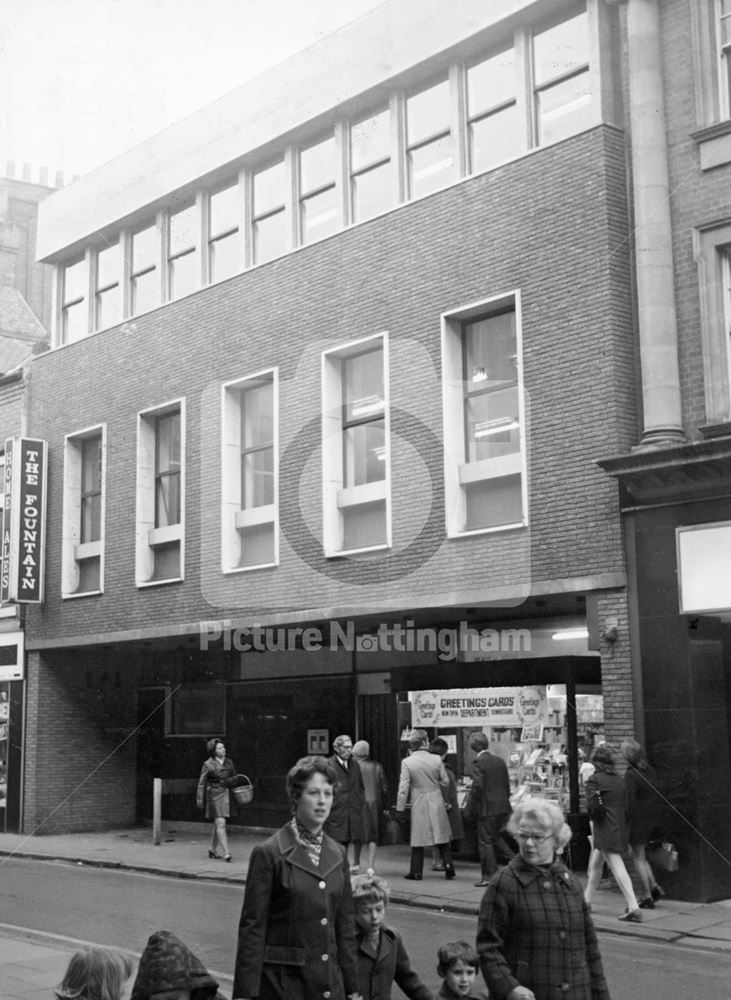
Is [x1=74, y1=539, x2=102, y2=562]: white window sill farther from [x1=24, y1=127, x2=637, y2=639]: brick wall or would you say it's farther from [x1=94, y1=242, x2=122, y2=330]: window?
[x1=94, y1=242, x2=122, y2=330]: window

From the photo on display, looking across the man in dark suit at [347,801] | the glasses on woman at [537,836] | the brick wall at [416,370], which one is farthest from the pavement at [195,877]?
the glasses on woman at [537,836]

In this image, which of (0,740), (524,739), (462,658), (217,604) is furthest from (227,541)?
(0,740)

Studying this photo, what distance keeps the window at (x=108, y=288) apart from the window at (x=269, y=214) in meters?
3.80

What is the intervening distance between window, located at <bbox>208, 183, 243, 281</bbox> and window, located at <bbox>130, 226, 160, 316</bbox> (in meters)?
1.47

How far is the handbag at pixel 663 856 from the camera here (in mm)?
13219

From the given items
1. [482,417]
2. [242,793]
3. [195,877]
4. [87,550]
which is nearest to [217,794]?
[242,793]

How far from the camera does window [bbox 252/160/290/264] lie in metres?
20.2

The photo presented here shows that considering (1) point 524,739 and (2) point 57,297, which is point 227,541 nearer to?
(1) point 524,739

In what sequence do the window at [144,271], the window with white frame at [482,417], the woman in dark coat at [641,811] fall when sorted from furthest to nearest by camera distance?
the window at [144,271], the window with white frame at [482,417], the woman in dark coat at [641,811]

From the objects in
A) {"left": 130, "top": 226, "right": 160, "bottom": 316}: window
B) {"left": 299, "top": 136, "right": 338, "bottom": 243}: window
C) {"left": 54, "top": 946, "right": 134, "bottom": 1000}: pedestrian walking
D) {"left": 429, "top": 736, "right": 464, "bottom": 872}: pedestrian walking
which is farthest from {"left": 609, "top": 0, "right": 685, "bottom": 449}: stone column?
{"left": 54, "top": 946, "right": 134, "bottom": 1000}: pedestrian walking

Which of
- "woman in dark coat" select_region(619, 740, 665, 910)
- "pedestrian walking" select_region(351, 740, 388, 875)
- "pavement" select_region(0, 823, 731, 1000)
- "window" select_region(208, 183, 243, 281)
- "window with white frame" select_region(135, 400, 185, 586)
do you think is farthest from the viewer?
"window with white frame" select_region(135, 400, 185, 586)

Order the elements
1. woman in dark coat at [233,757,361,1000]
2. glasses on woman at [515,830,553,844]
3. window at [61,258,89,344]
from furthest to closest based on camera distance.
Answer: window at [61,258,89,344], glasses on woman at [515,830,553,844], woman in dark coat at [233,757,361,1000]

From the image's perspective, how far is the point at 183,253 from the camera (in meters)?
22.0

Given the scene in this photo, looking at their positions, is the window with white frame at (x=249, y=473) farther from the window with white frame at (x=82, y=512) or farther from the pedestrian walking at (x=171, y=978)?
the pedestrian walking at (x=171, y=978)
